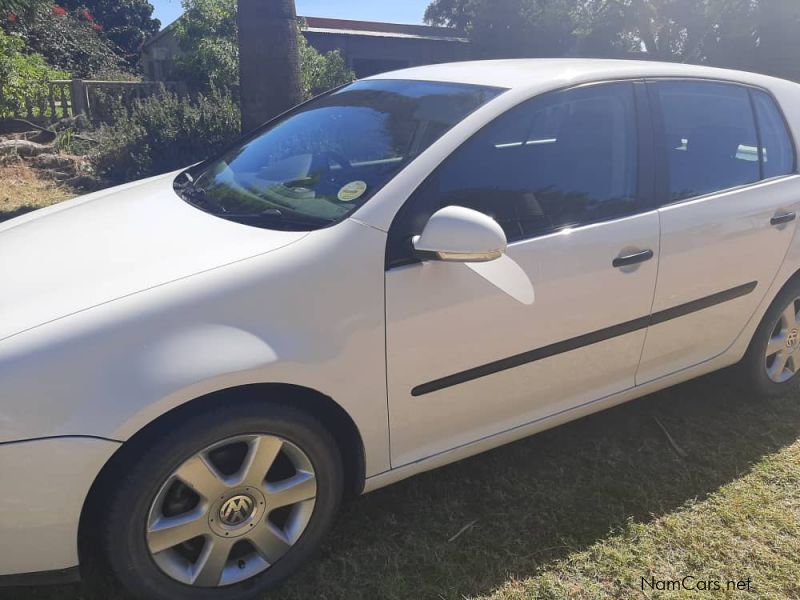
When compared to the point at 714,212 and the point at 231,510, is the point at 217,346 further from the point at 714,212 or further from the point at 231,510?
the point at 714,212

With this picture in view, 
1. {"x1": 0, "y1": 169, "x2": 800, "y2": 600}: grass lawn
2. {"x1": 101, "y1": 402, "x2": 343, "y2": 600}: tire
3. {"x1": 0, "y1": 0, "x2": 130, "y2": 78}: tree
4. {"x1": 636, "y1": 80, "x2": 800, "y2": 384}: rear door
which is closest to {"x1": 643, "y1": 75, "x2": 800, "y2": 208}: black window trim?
{"x1": 636, "y1": 80, "x2": 800, "y2": 384}: rear door

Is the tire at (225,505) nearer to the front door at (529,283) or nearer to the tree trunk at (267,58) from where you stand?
the front door at (529,283)

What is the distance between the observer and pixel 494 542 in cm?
247

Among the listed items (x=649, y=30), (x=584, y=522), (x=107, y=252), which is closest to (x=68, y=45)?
(x=649, y=30)

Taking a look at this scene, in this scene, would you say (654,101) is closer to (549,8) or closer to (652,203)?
(652,203)

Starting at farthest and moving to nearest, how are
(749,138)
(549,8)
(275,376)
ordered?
1. (549,8)
2. (749,138)
3. (275,376)

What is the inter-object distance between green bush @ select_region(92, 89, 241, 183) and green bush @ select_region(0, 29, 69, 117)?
5.97ft

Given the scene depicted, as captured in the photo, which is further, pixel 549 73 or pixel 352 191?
pixel 549 73

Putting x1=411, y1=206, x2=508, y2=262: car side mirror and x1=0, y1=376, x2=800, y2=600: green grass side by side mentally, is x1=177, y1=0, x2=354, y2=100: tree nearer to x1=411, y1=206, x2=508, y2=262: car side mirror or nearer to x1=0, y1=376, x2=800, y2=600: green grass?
x1=0, y1=376, x2=800, y2=600: green grass

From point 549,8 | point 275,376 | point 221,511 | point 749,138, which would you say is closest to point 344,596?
point 221,511

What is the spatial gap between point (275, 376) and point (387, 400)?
0.42 meters

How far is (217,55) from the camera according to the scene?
11.5 metres

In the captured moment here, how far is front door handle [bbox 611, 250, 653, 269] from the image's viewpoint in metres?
2.58

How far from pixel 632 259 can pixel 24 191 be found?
292 inches
